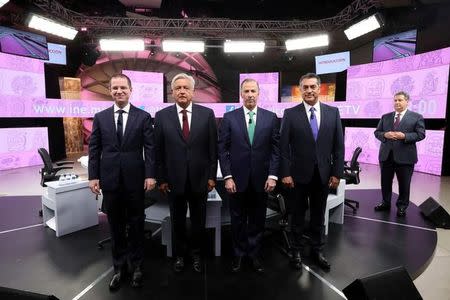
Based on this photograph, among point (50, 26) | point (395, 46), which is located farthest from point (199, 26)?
point (395, 46)

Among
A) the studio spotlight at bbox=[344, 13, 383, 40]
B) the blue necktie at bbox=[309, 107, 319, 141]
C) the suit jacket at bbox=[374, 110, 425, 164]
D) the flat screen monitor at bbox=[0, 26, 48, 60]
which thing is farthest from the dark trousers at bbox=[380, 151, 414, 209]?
the flat screen monitor at bbox=[0, 26, 48, 60]

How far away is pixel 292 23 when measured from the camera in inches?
364

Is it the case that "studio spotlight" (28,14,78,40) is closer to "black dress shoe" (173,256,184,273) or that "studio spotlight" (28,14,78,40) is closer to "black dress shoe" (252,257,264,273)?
"black dress shoe" (173,256,184,273)

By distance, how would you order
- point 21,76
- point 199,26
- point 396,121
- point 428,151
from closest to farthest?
point 396,121 < point 428,151 < point 21,76 < point 199,26

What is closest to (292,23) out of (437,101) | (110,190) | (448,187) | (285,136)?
(437,101)

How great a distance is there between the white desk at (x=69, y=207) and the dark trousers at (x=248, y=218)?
1.99m

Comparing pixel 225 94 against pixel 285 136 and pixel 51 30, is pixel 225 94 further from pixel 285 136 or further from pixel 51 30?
pixel 285 136

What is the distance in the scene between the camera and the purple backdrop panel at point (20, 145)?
7.29m

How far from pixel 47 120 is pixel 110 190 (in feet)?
26.4

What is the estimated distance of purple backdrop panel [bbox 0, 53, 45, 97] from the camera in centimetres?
708

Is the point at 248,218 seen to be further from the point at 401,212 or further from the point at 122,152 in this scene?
the point at 401,212

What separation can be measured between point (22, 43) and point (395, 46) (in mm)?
10313

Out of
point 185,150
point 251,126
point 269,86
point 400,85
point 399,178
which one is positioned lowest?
point 399,178

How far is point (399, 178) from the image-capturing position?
156 inches
